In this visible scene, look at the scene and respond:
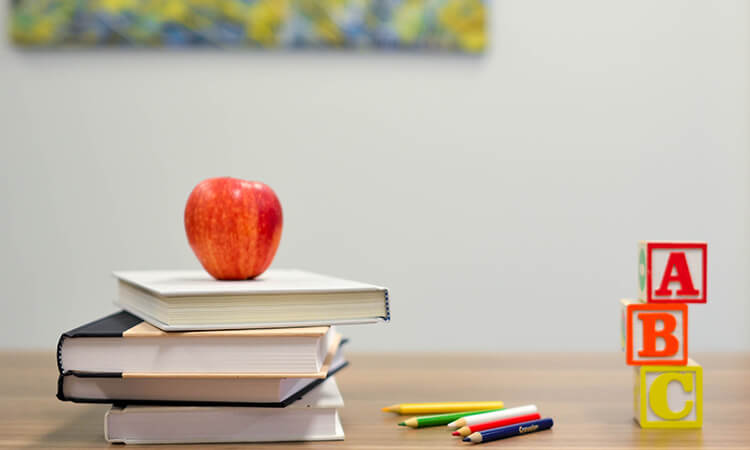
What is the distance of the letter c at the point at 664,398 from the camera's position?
0.61 metres

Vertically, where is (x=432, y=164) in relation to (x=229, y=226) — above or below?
above

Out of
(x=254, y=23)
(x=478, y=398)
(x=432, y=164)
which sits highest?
(x=254, y=23)

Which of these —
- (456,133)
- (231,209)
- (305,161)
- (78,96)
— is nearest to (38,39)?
(78,96)

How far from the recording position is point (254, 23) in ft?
5.84

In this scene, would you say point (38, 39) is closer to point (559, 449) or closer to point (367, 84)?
point (367, 84)

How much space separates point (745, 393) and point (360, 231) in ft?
3.87

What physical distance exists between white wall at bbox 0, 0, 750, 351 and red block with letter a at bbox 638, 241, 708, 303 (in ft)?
3.95

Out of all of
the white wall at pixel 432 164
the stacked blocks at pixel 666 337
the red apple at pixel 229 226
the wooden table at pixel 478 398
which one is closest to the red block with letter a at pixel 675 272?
the stacked blocks at pixel 666 337

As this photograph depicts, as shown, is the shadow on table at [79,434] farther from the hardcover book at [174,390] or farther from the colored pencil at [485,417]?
the colored pencil at [485,417]

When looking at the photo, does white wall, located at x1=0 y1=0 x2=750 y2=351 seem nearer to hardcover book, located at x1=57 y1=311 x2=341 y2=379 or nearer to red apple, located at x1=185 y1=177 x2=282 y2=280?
red apple, located at x1=185 y1=177 x2=282 y2=280

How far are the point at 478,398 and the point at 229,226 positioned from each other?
0.32 metres

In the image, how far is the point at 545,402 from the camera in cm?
71

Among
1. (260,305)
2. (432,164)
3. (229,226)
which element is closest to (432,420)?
(260,305)

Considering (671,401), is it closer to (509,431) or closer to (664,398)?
(664,398)
